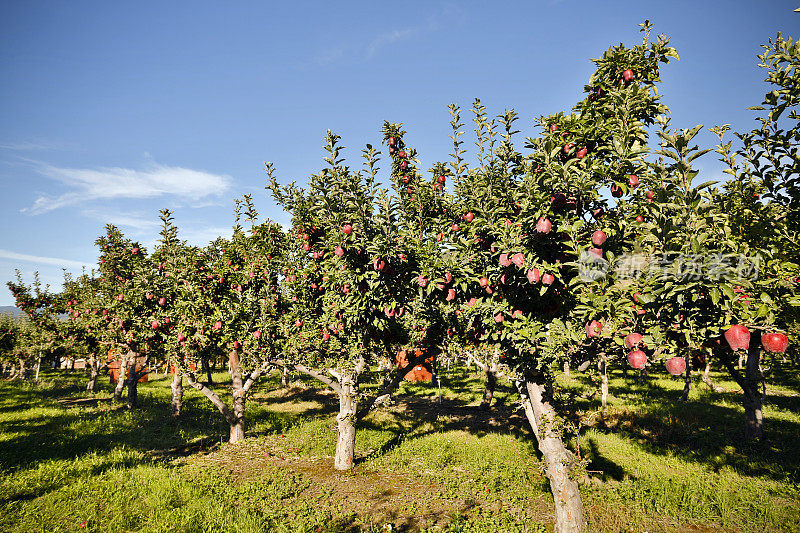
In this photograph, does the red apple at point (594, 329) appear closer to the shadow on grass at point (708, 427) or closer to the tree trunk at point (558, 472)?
the tree trunk at point (558, 472)

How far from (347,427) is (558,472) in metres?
6.06

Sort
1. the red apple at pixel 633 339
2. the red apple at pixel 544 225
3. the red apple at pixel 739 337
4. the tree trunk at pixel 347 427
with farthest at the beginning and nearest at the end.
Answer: the tree trunk at pixel 347 427 → the red apple at pixel 544 225 → the red apple at pixel 633 339 → the red apple at pixel 739 337

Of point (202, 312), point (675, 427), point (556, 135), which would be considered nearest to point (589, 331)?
point (556, 135)

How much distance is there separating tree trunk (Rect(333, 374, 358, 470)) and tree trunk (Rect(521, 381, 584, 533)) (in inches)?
216

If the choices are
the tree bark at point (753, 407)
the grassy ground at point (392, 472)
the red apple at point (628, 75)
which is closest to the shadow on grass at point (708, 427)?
the grassy ground at point (392, 472)

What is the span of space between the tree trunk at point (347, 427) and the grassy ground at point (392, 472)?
46 cm

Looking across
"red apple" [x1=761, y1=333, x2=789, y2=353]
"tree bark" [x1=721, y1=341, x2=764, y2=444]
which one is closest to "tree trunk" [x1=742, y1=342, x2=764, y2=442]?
"tree bark" [x1=721, y1=341, x2=764, y2=444]

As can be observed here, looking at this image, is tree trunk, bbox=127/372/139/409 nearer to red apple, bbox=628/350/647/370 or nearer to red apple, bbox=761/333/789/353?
red apple, bbox=628/350/647/370

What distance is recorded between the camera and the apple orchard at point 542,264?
448 centimetres

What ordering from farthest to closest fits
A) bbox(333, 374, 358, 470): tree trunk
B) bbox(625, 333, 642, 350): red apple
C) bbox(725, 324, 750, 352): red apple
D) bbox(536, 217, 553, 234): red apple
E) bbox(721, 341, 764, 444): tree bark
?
1. bbox(721, 341, 764, 444): tree bark
2. bbox(333, 374, 358, 470): tree trunk
3. bbox(536, 217, 553, 234): red apple
4. bbox(625, 333, 642, 350): red apple
5. bbox(725, 324, 750, 352): red apple

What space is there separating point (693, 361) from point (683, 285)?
102 inches

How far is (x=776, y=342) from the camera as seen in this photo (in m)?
4.07

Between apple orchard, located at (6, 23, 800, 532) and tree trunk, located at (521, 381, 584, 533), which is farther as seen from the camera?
tree trunk, located at (521, 381, 584, 533)

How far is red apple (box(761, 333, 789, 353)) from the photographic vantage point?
4.00 meters
